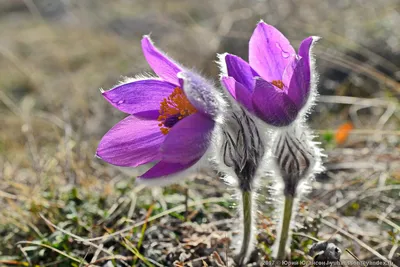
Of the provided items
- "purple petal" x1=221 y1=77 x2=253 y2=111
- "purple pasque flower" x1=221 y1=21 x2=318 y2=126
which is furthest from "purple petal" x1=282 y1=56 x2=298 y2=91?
"purple petal" x1=221 y1=77 x2=253 y2=111

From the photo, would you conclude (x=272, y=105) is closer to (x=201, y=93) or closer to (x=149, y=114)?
(x=201, y=93)

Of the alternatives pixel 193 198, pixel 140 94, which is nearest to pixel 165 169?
pixel 140 94

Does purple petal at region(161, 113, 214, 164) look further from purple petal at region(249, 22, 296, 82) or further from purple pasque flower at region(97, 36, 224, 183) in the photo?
purple petal at region(249, 22, 296, 82)

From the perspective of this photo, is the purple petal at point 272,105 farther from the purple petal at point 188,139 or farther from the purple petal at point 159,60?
the purple petal at point 159,60

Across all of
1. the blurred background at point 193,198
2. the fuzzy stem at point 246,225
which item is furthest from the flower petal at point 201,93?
the blurred background at point 193,198

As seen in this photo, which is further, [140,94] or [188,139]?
[140,94]

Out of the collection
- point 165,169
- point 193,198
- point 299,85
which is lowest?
point 193,198

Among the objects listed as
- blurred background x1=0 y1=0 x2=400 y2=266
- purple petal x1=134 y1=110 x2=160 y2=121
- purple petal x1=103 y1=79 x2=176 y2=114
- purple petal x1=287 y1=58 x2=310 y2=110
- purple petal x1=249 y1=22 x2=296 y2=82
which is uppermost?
purple petal x1=249 y1=22 x2=296 y2=82

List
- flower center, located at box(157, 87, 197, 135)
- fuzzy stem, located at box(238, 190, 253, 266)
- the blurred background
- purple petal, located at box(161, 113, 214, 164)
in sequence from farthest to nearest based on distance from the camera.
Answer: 1. the blurred background
2. fuzzy stem, located at box(238, 190, 253, 266)
3. flower center, located at box(157, 87, 197, 135)
4. purple petal, located at box(161, 113, 214, 164)
